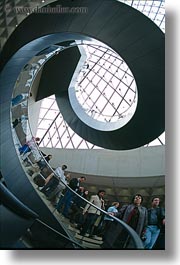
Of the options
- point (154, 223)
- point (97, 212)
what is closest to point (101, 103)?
point (97, 212)

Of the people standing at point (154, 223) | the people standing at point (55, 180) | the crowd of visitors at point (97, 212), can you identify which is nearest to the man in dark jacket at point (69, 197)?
the crowd of visitors at point (97, 212)

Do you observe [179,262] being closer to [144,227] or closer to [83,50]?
[144,227]

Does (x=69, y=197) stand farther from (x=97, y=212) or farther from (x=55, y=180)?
(x=97, y=212)

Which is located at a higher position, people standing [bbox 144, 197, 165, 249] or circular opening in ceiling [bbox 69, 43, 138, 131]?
circular opening in ceiling [bbox 69, 43, 138, 131]

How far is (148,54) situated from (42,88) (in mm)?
1647

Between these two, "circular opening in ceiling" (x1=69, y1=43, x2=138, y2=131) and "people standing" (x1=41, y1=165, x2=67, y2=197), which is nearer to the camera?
"people standing" (x1=41, y1=165, x2=67, y2=197)

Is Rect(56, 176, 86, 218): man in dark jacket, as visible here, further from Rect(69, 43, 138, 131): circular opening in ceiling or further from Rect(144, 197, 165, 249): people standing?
Rect(69, 43, 138, 131): circular opening in ceiling

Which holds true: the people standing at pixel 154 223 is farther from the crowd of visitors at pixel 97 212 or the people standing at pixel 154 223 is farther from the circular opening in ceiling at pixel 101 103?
the circular opening in ceiling at pixel 101 103

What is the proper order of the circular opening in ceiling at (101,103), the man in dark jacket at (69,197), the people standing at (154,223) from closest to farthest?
1. the people standing at (154,223)
2. the man in dark jacket at (69,197)
3. the circular opening in ceiling at (101,103)

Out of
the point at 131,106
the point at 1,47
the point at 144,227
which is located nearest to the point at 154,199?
the point at 144,227

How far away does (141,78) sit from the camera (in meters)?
5.52

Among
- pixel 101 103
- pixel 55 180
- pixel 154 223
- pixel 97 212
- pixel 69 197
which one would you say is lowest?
pixel 154 223

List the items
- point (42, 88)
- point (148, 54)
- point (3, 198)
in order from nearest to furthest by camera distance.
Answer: point (3, 198), point (148, 54), point (42, 88)

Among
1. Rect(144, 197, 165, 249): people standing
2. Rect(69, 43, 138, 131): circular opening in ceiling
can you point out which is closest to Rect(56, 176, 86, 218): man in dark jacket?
Rect(144, 197, 165, 249): people standing
